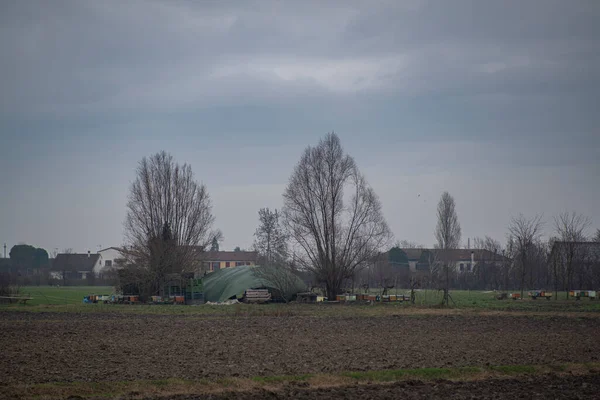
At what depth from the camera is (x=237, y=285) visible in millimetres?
47750

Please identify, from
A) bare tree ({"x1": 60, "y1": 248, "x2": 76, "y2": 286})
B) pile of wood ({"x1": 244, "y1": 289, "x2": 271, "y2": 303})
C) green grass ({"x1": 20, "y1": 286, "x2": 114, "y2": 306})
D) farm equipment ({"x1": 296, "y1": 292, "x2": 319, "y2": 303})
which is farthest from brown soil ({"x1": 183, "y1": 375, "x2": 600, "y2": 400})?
bare tree ({"x1": 60, "y1": 248, "x2": 76, "y2": 286})

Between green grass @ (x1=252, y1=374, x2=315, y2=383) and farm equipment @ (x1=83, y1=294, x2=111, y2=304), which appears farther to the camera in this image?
farm equipment @ (x1=83, y1=294, x2=111, y2=304)

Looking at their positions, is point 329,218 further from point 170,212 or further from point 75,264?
point 75,264

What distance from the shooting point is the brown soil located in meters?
12.8

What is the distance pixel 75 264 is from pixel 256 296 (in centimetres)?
9715

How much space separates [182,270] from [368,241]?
16.1 m

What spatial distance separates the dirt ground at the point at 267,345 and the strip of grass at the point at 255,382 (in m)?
0.63

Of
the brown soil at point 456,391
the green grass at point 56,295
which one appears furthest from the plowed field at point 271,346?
the green grass at point 56,295

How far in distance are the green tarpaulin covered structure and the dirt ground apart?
16866 mm

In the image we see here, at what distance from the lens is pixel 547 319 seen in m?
29.5

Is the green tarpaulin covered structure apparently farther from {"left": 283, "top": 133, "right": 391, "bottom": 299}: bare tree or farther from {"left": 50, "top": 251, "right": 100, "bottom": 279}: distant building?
{"left": 50, "top": 251, "right": 100, "bottom": 279}: distant building

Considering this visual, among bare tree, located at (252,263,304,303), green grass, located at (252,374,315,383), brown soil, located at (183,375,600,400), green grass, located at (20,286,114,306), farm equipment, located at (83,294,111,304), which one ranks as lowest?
green grass, located at (20,286,114,306)

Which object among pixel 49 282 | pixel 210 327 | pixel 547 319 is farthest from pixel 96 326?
pixel 49 282

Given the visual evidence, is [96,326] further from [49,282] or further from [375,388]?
[49,282]
